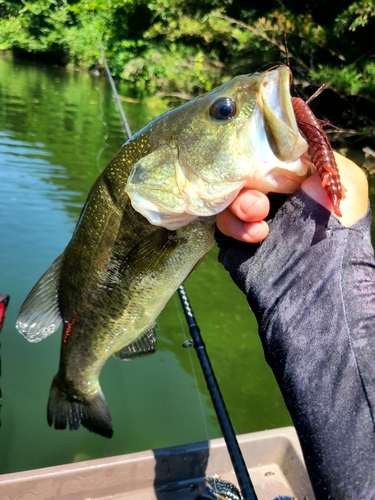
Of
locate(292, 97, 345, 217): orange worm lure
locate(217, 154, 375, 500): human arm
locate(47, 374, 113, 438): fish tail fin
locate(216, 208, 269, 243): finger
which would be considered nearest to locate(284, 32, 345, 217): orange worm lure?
locate(292, 97, 345, 217): orange worm lure

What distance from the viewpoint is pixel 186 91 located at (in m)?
16.4

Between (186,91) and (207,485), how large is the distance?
15.7 meters

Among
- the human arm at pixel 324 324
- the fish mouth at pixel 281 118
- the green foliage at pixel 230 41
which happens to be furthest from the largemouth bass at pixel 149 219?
the green foliage at pixel 230 41

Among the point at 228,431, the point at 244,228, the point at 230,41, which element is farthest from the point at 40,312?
the point at 230,41

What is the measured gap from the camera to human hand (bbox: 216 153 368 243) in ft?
4.25

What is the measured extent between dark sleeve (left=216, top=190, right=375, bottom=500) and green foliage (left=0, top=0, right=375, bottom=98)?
128cm

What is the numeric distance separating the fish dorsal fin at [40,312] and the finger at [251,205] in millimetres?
1067

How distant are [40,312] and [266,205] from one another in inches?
49.5

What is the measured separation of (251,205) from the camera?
134cm

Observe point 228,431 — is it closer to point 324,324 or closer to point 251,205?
point 324,324

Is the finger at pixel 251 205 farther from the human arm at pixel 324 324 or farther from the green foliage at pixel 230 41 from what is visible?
the green foliage at pixel 230 41

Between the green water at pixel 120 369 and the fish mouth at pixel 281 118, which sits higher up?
the fish mouth at pixel 281 118

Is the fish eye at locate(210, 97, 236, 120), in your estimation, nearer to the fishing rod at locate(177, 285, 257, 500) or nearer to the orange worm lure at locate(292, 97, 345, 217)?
the orange worm lure at locate(292, 97, 345, 217)

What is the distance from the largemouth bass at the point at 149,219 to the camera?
1306 mm
